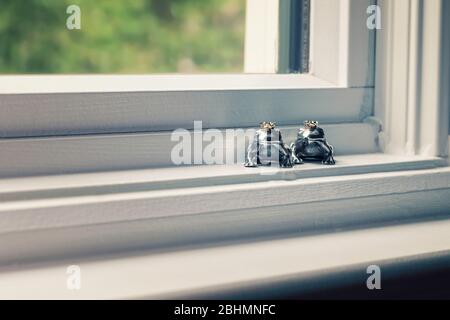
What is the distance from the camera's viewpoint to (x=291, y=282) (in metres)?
0.72

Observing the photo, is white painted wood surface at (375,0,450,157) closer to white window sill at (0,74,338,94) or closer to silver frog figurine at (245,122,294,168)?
white window sill at (0,74,338,94)

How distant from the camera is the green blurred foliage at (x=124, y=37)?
969 millimetres

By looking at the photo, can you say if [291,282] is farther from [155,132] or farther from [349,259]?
[155,132]

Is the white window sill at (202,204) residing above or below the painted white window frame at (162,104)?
below

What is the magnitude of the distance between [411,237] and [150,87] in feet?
1.36

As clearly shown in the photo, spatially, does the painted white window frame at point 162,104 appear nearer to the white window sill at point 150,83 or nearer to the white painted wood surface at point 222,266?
the white window sill at point 150,83

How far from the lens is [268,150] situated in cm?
90

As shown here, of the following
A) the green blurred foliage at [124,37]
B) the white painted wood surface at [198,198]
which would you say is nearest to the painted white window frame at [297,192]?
the white painted wood surface at [198,198]

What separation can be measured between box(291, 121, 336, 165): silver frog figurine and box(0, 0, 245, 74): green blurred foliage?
8.9 inches

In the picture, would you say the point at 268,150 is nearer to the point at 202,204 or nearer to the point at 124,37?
the point at 202,204

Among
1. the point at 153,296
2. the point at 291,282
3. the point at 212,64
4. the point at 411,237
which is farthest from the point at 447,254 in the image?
the point at 212,64

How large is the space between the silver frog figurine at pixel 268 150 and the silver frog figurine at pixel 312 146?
0.03 metres

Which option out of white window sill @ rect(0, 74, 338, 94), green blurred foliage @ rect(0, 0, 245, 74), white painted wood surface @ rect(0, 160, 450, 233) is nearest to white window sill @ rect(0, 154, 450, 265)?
white painted wood surface @ rect(0, 160, 450, 233)

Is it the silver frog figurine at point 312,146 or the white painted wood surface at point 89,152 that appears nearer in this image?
the white painted wood surface at point 89,152
